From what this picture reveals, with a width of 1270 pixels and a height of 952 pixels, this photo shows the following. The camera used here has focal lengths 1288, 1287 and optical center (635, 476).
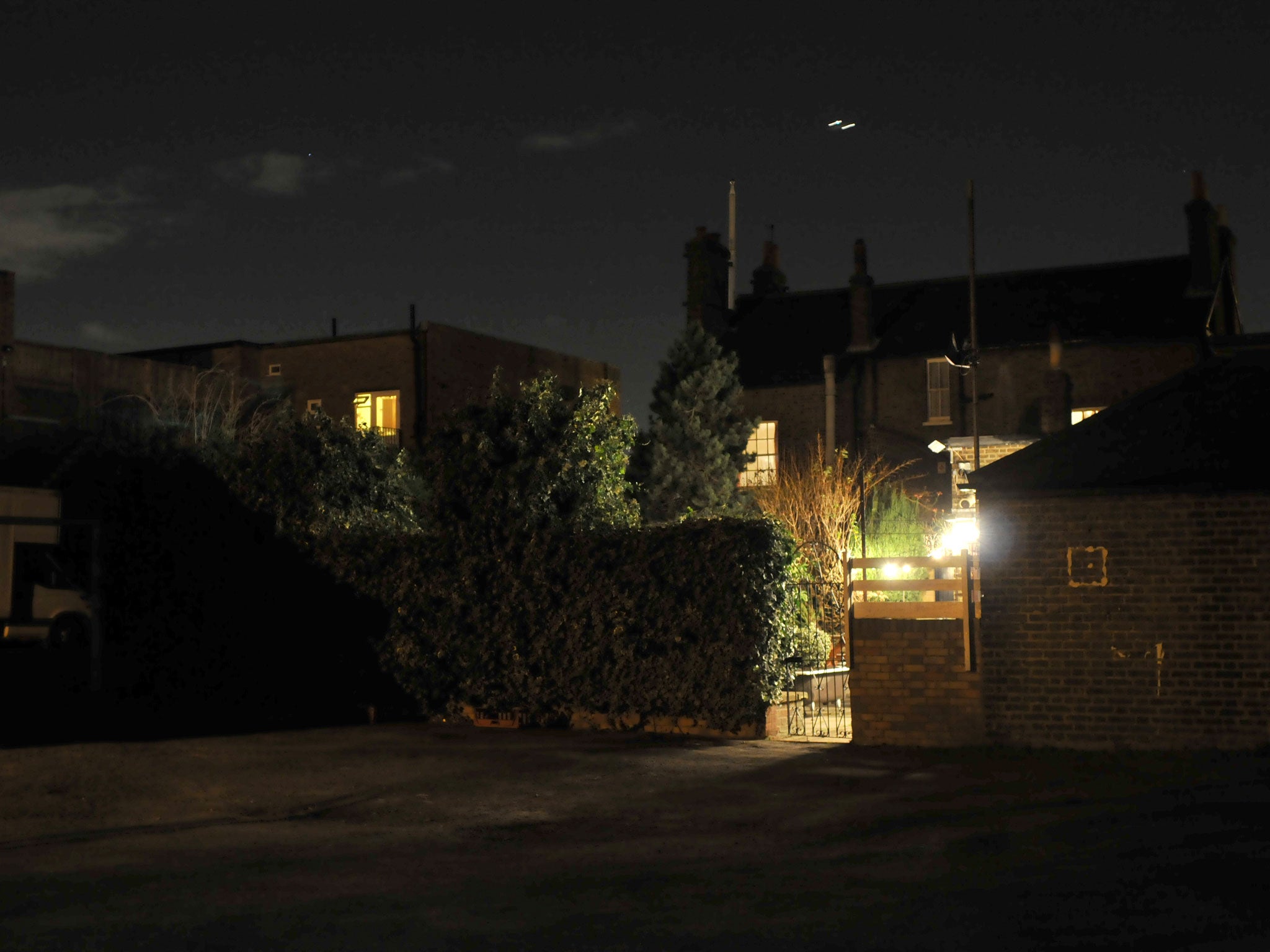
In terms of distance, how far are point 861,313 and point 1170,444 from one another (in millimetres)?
25913

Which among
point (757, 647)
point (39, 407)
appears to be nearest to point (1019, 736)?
point (757, 647)

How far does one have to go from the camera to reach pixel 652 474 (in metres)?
33.6

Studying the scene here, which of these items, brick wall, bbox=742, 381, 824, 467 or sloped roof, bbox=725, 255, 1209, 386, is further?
brick wall, bbox=742, 381, 824, 467

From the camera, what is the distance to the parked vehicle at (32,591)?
90.3 feet

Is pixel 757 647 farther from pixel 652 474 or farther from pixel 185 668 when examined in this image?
pixel 652 474

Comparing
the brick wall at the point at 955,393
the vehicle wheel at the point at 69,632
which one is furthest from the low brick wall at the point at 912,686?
the brick wall at the point at 955,393

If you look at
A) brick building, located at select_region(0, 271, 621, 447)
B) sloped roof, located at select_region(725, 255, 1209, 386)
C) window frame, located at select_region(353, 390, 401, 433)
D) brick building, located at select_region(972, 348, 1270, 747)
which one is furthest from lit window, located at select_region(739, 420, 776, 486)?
brick building, located at select_region(972, 348, 1270, 747)

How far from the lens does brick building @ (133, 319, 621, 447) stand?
37.2 metres

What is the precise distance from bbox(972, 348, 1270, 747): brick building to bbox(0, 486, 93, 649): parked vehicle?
69.6 ft

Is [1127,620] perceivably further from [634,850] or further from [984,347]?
[984,347]

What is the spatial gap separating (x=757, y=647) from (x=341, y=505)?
24.9ft

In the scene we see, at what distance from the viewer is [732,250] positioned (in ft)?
143

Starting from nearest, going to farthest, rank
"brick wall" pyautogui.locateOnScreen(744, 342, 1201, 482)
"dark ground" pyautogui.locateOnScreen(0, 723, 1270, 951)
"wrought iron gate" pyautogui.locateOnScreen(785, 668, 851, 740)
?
1. "dark ground" pyautogui.locateOnScreen(0, 723, 1270, 951)
2. "wrought iron gate" pyautogui.locateOnScreen(785, 668, 851, 740)
3. "brick wall" pyautogui.locateOnScreen(744, 342, 1201, 482)

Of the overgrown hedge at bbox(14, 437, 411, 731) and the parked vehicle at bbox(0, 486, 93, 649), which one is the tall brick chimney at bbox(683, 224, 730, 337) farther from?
the overgrown hedge at bbox(14, 437, 411, 731)
